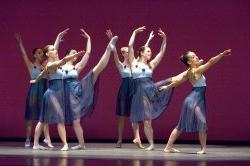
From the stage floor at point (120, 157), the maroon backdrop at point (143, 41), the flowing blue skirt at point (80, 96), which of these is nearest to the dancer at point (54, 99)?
the flowing blue skirt at point (80, 96)

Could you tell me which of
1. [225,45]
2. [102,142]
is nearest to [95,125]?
[102,142]

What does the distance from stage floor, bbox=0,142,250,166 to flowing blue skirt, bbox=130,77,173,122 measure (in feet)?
1.56

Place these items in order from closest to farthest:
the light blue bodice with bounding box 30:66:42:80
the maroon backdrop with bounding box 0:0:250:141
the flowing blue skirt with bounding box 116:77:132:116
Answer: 1. the light blue bodice with bounding box 30:66:42:80
2. the flowing blue skirt with bounding box 116:77:132:116
3. the maroon backdrop with bounding box 0:0:250:141

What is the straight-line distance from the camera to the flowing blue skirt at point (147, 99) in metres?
9.28

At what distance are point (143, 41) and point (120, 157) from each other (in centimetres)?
354

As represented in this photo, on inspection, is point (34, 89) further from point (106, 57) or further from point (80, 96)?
point (106, 57)

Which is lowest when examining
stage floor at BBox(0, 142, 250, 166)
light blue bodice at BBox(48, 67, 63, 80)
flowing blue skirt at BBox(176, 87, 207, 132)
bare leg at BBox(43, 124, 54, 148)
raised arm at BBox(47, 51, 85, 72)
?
stage floor at BBox(0, 142, 250, 166)

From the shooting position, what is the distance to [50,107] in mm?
8977

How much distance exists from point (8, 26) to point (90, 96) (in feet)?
8.46

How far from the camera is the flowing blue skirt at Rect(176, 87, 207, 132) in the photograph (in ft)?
27.7

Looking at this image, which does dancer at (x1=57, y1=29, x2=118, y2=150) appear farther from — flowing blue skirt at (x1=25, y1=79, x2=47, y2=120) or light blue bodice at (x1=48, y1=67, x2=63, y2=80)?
flowing blue skirt at (x1=25, y1=79, x2=47, y2=120)

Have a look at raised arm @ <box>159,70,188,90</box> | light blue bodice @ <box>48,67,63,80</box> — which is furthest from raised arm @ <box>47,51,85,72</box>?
raised arm @ <box>159,70,188,90</box>

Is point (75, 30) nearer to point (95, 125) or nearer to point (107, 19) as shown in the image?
point (107, 19)

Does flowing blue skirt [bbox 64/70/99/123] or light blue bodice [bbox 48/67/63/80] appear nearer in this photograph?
light blue bodice [bbox 48/67/63/80]
